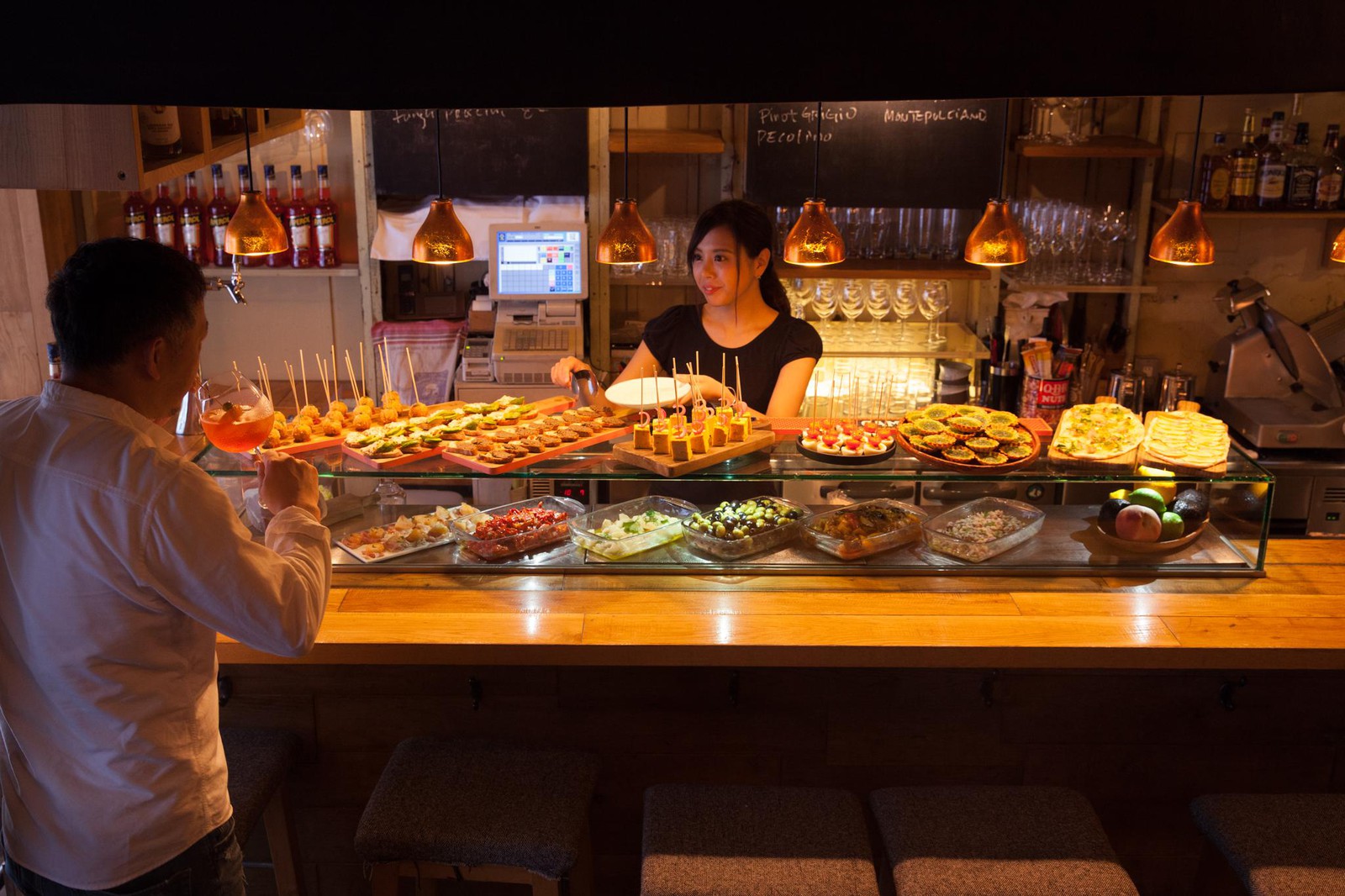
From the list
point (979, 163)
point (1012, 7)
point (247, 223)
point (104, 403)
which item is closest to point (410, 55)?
point (1012, 7)

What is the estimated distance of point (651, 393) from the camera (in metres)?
2.99

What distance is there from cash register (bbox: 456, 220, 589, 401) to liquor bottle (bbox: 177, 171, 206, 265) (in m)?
1.30

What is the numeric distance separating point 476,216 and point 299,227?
80 cm

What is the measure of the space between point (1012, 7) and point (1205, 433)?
7.14 feet

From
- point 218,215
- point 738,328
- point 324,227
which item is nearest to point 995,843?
point 738,328

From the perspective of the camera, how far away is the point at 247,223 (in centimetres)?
254

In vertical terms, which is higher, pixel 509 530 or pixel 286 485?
pixel 286 485

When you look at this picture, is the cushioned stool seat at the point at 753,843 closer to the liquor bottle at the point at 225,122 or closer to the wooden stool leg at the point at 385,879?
the wooden stool leg at the point at 385,879

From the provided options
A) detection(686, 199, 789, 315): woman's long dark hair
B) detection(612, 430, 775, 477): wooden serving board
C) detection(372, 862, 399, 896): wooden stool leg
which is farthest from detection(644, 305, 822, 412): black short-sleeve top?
detection(372, 862, 399, 896): wooden stool leg

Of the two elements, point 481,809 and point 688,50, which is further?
point 481,809

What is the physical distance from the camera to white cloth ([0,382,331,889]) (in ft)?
5.50

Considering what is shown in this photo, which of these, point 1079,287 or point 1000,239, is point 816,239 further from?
point 1079,287

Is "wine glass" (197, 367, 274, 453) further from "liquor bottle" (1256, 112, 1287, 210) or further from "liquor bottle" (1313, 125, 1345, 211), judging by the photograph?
"liquor bottle" (1313, 125, 1345, 211)

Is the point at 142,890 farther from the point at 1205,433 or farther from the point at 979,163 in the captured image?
the point at 979,163
